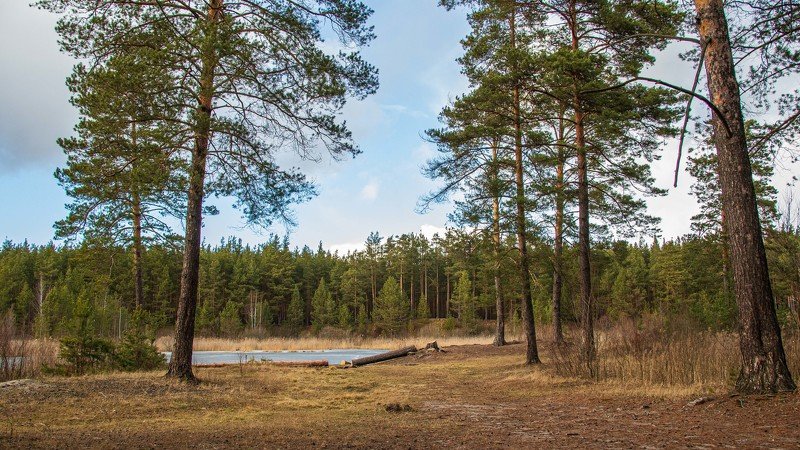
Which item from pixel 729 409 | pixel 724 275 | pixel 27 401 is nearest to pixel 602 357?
pixel 729 409

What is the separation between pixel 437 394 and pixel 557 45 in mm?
9383

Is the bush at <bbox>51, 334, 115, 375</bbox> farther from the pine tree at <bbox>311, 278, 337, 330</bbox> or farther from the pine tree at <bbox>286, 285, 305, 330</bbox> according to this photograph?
the pine tree at <bbox>286, 285, 305, 330</bbox>

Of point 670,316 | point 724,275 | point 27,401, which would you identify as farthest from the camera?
point 724,275

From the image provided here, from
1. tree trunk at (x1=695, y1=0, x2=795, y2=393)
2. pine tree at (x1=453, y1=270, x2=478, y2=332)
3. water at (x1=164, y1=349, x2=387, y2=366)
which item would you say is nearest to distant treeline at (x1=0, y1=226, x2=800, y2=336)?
pine tree at (x1=453, y1=270, x2=478, y2=332)

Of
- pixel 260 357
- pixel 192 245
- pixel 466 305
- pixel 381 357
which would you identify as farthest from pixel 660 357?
pixel 466 305

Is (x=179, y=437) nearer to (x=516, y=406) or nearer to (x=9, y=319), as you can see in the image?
(x=516, y=406)

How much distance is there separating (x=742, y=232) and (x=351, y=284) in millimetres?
57054

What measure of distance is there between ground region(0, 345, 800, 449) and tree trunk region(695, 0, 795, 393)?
44cm

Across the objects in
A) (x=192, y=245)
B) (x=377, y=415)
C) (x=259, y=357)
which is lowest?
(x=259, y=357)

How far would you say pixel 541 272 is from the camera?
14.3m

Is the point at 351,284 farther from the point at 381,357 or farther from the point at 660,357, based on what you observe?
the point at 660,357

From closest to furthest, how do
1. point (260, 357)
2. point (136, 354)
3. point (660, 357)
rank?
point (660, 357)
point (136, 354)
point (260, 357)

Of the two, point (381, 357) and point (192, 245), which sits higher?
point (192, 245)

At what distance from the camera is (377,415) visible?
285 inches
